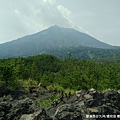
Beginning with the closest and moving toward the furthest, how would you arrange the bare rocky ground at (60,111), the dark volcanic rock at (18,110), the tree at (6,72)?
the bare rocky ground at (60,111), the dark volcanic rock at (18,110), the tree at (6,72)

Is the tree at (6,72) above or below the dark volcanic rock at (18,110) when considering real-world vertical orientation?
below

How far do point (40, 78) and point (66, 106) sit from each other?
4624 centimetres

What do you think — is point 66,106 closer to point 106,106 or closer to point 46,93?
point 106,106

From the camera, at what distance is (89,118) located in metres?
13.8

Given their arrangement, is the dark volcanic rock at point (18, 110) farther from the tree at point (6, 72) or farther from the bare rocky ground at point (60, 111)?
the tree at point (6, 72)

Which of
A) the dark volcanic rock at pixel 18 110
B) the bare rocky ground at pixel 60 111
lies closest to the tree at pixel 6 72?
the bare rocky ground at pixel 60 111

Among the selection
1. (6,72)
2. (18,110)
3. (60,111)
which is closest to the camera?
(60,111)

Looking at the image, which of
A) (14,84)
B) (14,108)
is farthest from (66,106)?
(14,84)

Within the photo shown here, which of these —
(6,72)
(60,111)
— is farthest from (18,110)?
(6,72)

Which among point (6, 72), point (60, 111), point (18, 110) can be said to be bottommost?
point (6, 72)

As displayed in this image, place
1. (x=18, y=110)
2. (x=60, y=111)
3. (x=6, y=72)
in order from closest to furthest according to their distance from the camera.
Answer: (x=60, y=111)
(x=18, y=110)
(x=6, y=72)

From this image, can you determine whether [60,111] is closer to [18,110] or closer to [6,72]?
[18,110]

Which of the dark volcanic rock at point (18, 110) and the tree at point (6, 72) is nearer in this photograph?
the dark volcanic rock at point (18, 110)

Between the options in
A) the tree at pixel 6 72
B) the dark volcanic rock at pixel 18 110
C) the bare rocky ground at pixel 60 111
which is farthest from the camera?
the tree at pixel 6 72
